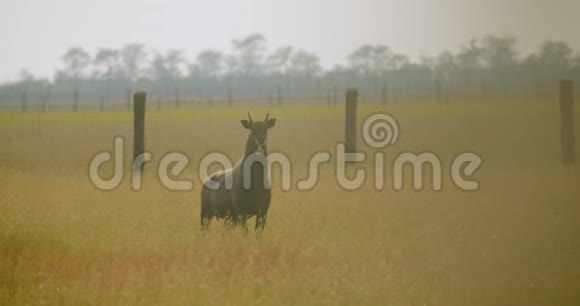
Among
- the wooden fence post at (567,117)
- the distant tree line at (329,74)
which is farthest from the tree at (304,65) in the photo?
the wooden fence post at (567,117)

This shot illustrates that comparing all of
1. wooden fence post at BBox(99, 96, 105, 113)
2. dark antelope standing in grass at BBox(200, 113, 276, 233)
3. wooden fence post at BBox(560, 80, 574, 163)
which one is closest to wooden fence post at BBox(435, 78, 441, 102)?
wooden fence post at BBox(560, 80, 574, 163)

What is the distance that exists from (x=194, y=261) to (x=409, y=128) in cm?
641

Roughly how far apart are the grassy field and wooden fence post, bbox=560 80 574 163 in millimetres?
269

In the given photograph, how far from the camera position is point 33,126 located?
1345 cm

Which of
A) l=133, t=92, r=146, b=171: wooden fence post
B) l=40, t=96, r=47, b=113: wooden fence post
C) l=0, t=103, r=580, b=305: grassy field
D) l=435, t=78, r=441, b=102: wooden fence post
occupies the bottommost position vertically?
l=0, t=103, r=580, b=305: grassy field

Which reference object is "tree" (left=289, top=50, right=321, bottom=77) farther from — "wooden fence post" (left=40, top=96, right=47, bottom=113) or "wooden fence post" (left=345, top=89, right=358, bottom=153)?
"wooden fence post" (left=40, top=96, right=47, bottom=113)

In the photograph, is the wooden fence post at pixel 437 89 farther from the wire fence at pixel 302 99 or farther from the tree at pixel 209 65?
the tree at pixel 209 65

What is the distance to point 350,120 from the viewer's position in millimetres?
11078

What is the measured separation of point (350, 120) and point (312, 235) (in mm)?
5198

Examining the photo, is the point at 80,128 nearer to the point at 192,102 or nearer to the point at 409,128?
the point at 192,102

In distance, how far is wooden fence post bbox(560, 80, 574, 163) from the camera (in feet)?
36.2

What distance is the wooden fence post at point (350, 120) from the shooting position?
10.9 metres

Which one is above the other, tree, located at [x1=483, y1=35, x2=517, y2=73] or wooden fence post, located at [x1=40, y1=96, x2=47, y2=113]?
tree, located at [x1=483, y1=35, x2=517, y2=73]

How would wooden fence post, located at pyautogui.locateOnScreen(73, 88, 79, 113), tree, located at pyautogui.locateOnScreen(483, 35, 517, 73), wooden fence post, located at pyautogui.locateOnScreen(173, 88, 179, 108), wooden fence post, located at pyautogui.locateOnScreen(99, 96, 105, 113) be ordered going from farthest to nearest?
1. wooden fence post, located at pyautogui.locateOnScreen(73, 88, 79, 113)
2. wooden fence post, located at pyautogui.locateOnScreen(99, 96, 105, 113)
3. wooden fence post, located at pyautogui.locateOnScreen(173, 88, 179, 108)
4. tree, located at pyautogui.locateOnScreen(483, 35, 517, 73)
